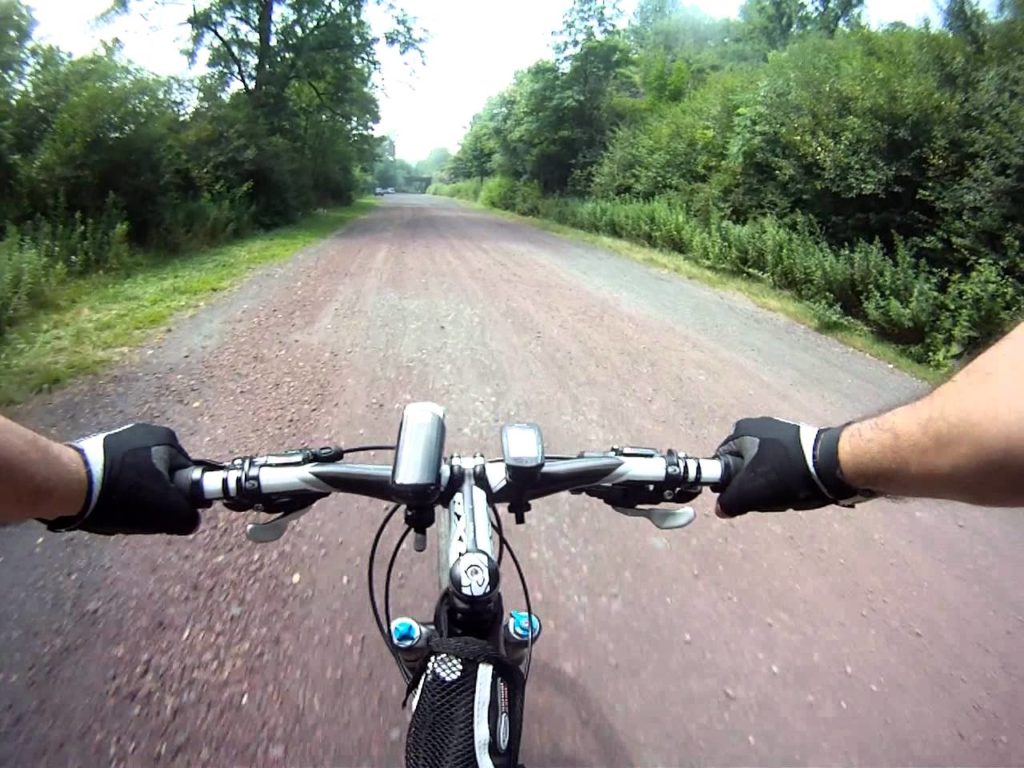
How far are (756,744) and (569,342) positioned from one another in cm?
482

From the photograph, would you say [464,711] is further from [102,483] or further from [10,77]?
[10,77]

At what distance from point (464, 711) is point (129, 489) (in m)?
0.83

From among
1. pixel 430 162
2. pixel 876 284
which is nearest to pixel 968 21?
pixel 876 284

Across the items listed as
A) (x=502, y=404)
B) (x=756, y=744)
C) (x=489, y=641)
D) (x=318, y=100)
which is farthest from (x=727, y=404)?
(x=318, y=100)

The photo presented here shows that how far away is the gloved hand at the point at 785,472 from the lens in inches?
52.2

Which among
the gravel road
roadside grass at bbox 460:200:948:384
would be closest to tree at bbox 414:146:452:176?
roadside grass at bbox 460:200:948:384

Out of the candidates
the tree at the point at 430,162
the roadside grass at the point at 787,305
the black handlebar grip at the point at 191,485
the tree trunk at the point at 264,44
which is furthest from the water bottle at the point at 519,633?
the tree at the point at 430,162

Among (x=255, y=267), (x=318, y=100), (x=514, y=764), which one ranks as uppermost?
(x=318, y=100)

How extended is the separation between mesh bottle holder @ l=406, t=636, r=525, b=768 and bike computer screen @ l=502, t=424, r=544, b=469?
0.35m

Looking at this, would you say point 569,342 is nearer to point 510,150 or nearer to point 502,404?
point 502,404

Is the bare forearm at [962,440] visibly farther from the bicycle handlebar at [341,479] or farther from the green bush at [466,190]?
the green bush at [466,190]

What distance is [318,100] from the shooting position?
2661 centimetres

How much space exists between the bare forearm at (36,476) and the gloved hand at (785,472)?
1.41 metres

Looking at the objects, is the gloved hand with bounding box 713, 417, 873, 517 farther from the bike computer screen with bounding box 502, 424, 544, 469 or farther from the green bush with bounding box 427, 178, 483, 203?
the green bush with bounding box 427, 178, 483, 203
